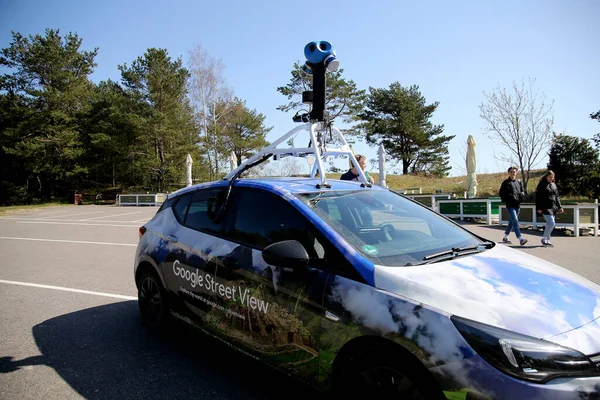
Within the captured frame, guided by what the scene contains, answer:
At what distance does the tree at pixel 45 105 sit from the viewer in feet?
121

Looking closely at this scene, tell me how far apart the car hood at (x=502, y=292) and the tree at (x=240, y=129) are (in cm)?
3960

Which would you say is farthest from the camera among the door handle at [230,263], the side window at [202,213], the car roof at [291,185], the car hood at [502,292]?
the side window at [202,213]

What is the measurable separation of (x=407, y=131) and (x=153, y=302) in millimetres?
41024

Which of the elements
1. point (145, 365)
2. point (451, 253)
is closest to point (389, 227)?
point (451, 253)

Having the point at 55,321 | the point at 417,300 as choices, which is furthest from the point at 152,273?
the point at 417,300

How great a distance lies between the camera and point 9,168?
42000mm

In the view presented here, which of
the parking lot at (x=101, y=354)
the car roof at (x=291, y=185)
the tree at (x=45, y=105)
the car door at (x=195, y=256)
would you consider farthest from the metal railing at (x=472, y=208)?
the tree at (x=45, y=105)

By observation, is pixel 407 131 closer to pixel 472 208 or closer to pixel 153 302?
pixel 472 208

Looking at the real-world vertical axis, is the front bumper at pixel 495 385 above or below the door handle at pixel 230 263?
below

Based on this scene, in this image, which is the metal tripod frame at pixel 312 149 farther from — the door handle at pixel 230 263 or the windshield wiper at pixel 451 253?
the windshield wiper at pixel 451 253

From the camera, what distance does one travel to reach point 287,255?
2285 millimetres

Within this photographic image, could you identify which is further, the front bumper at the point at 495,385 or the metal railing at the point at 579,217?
the metal railing at the point at 579,217

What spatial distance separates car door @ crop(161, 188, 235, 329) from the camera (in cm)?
309

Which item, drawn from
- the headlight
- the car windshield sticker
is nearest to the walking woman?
the car windshield sticker
